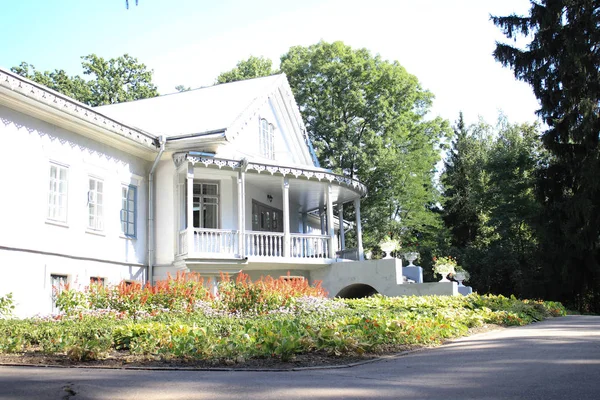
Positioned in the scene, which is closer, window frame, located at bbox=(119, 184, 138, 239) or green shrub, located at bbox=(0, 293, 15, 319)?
green shrub, located at bbox=(0, 293, 15, 319)

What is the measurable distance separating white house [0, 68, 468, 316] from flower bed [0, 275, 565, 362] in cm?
241

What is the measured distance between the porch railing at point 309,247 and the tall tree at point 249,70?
867 inches

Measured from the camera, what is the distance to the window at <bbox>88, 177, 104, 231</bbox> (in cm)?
1678

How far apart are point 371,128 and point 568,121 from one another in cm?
1249

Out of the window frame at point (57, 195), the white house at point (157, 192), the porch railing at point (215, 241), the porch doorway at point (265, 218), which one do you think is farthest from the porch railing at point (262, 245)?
the window frame at point (57, 195)

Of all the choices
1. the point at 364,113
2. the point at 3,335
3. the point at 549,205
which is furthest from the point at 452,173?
the point at 3,335

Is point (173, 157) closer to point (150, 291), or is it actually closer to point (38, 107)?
point (38, 107)

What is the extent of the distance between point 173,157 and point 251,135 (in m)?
3.90

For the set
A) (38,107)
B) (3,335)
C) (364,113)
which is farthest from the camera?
(364,113)

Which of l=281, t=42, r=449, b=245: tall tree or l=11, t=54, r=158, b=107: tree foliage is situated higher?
l=11, t=54, r=158, b=107: tree foliage

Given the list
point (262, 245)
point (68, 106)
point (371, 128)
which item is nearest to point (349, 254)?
point (262, 245)

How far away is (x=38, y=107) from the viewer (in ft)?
48.1

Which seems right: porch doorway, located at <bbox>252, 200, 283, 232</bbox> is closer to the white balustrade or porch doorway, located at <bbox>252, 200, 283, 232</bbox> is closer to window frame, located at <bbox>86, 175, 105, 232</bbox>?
the white balustrade

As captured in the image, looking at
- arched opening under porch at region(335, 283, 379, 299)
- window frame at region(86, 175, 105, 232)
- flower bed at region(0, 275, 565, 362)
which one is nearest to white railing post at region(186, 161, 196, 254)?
window frame at region(86, 175, 105, 232)
